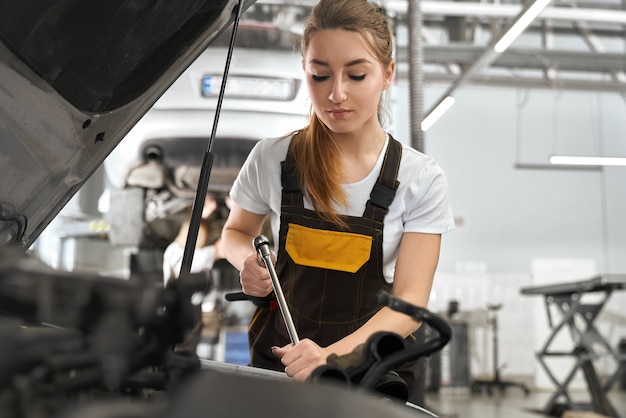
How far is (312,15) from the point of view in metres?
1.34

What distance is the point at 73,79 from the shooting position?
0.96m

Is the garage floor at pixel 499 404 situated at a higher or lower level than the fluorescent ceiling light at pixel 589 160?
lower

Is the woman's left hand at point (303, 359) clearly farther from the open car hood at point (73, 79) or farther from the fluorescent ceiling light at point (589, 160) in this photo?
the fluorescent ceiling light at point (589, 160)

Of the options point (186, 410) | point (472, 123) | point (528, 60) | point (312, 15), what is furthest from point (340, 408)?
point (472, 123)

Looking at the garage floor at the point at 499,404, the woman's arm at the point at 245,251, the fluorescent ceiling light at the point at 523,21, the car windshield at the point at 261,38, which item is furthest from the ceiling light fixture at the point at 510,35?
the garage floor at the point at 499,404

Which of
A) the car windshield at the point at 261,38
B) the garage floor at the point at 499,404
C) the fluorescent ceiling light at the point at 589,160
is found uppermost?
the fluorescent ceiling light at the point at 589,160

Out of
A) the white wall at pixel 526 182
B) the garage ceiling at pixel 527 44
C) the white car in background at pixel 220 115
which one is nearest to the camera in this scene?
the white car in background at pixel 220 115

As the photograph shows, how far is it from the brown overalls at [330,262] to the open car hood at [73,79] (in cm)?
36

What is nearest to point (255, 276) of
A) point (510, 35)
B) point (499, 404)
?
point (510, 35)

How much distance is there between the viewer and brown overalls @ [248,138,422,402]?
1.30 meters

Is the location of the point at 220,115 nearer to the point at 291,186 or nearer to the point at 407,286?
the point at 291,186

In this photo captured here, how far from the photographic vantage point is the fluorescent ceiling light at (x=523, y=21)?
3951mm

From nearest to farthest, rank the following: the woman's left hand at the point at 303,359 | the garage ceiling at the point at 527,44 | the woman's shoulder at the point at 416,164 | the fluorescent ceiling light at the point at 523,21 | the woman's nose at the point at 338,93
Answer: the woman's left hand at the point at 303,359
the woman's nose at the point at 338,93
the woman's shoulder at the point at 416,164
the fluorescent ceiling light at the point at 523,21
the garage ceiling at the point at 527,44

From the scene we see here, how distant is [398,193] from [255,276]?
0.30 metres
